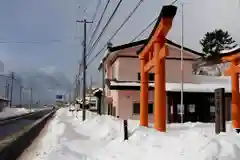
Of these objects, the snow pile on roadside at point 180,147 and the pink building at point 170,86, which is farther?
the pink building at point 170,86

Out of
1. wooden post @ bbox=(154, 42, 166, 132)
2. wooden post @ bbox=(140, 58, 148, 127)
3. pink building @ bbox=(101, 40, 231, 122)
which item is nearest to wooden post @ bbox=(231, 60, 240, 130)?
wooden post @ bbox=(140, 58, 148, 127)

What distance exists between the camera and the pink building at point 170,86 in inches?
1230

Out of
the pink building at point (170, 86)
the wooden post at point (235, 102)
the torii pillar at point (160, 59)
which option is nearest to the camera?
the torii pillar at point (160, 59)

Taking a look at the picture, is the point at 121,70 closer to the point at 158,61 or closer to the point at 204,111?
the point at 204,111

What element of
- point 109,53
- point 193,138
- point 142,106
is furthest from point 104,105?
point 193,138

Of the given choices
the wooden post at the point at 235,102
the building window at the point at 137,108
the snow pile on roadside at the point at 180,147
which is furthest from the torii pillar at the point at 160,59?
the building window at the point at 137,108

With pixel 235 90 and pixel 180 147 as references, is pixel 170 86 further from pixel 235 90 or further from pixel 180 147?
pixel 180 147

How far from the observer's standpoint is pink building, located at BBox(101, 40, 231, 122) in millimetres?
31234

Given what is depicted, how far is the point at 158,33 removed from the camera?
14.2m

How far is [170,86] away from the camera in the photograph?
31750 millimetres

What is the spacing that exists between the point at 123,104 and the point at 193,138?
80.5ft

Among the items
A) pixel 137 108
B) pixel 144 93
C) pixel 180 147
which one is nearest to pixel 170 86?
pixel 137 108

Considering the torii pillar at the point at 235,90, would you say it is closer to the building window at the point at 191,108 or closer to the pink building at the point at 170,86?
the pink building at the point at 170,86

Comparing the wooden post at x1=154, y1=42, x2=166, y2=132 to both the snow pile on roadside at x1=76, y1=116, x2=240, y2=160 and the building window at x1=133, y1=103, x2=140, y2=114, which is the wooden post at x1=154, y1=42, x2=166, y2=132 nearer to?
the snow pile on roadside at x1=76, y1=116, x2=240, y2=160
